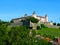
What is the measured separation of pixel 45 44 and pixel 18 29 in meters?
2.23

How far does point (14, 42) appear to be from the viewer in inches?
939

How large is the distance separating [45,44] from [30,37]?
47.0 inches

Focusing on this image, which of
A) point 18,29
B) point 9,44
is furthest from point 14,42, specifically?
point 18,29

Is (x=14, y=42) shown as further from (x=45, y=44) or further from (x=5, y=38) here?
(x=45, y=44)

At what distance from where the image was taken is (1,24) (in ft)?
85.0

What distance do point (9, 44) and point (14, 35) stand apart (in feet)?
3.71

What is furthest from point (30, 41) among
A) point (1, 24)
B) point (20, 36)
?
point (1, 24)

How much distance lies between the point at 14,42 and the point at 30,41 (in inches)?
54.8

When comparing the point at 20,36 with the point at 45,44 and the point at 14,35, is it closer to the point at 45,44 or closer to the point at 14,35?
the point at 14,35

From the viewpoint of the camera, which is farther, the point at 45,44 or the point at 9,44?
the point at 45,44

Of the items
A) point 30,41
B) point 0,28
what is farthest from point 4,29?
point 30,41

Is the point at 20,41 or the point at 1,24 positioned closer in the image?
the point at 20,41

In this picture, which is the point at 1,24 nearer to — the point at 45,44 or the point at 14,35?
the point at 14,35

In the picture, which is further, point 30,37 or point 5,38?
point 30,37
